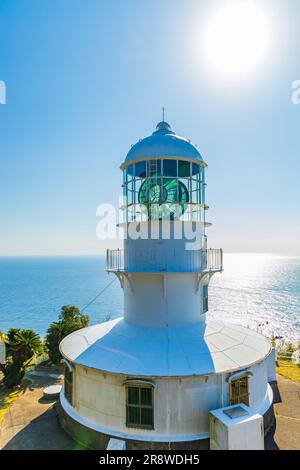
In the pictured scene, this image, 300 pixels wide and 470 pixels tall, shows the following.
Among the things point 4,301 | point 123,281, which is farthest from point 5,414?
point 4,301

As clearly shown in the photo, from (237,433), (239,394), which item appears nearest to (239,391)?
(239,394)

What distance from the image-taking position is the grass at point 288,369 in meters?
14.2

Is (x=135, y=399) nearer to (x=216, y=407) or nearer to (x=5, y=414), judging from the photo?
(x=216, y=407)

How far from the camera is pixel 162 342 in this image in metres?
9.70

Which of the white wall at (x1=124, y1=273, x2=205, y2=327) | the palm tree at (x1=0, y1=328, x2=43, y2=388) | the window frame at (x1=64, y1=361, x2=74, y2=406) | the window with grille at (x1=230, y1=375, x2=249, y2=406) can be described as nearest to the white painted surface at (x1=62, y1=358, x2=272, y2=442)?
the window with grille at (x1=230, y1=375, x2=249, y2=406)

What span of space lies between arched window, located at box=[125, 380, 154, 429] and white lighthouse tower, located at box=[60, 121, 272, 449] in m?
0.03

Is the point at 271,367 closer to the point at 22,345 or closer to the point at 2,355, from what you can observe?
the point at 22,345

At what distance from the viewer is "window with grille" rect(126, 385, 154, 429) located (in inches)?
327

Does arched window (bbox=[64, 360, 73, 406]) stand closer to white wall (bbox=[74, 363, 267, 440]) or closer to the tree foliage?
white wall (bbox=[74, 363, 267, 440])

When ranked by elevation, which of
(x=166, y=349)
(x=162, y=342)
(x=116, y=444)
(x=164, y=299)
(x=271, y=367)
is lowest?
(x=116, y=444)

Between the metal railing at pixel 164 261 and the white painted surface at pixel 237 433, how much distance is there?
189 inches

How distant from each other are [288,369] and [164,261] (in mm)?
10523
